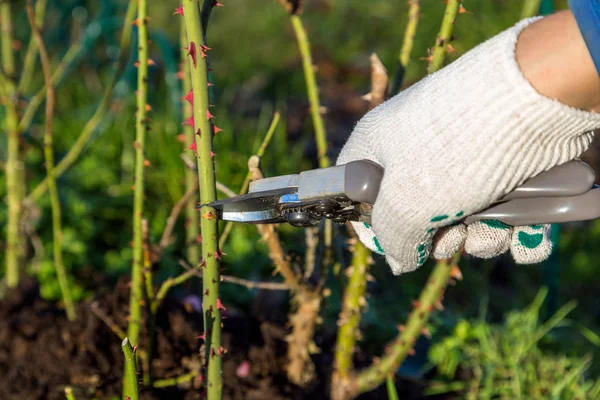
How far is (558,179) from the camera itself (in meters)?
1.03

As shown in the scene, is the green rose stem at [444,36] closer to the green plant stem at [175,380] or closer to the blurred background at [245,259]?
the blurred background at [245,259]

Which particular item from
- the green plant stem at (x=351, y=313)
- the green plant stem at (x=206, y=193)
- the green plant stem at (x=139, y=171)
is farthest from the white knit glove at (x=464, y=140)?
the green plant stem at (x=139, y=171)

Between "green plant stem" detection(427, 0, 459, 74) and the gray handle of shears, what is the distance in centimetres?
39

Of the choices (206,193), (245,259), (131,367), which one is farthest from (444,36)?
(245,259)

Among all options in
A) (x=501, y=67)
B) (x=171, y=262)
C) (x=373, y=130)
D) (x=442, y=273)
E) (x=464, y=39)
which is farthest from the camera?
(x=464, y=39)

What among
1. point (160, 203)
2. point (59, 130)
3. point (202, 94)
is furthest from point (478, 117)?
point (59, 130)

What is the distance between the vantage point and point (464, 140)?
0.96 metres

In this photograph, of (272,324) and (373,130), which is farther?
(272,324)

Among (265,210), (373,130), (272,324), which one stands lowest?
(272,324)

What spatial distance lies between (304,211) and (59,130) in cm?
217

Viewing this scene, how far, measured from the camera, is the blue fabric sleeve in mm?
869

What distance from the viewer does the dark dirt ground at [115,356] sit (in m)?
1.62

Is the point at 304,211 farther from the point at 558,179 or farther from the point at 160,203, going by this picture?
the point at 160,203

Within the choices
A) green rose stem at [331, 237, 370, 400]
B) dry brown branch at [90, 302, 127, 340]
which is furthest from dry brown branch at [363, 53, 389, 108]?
dry brown branch at [90, 302, 127, 340]
